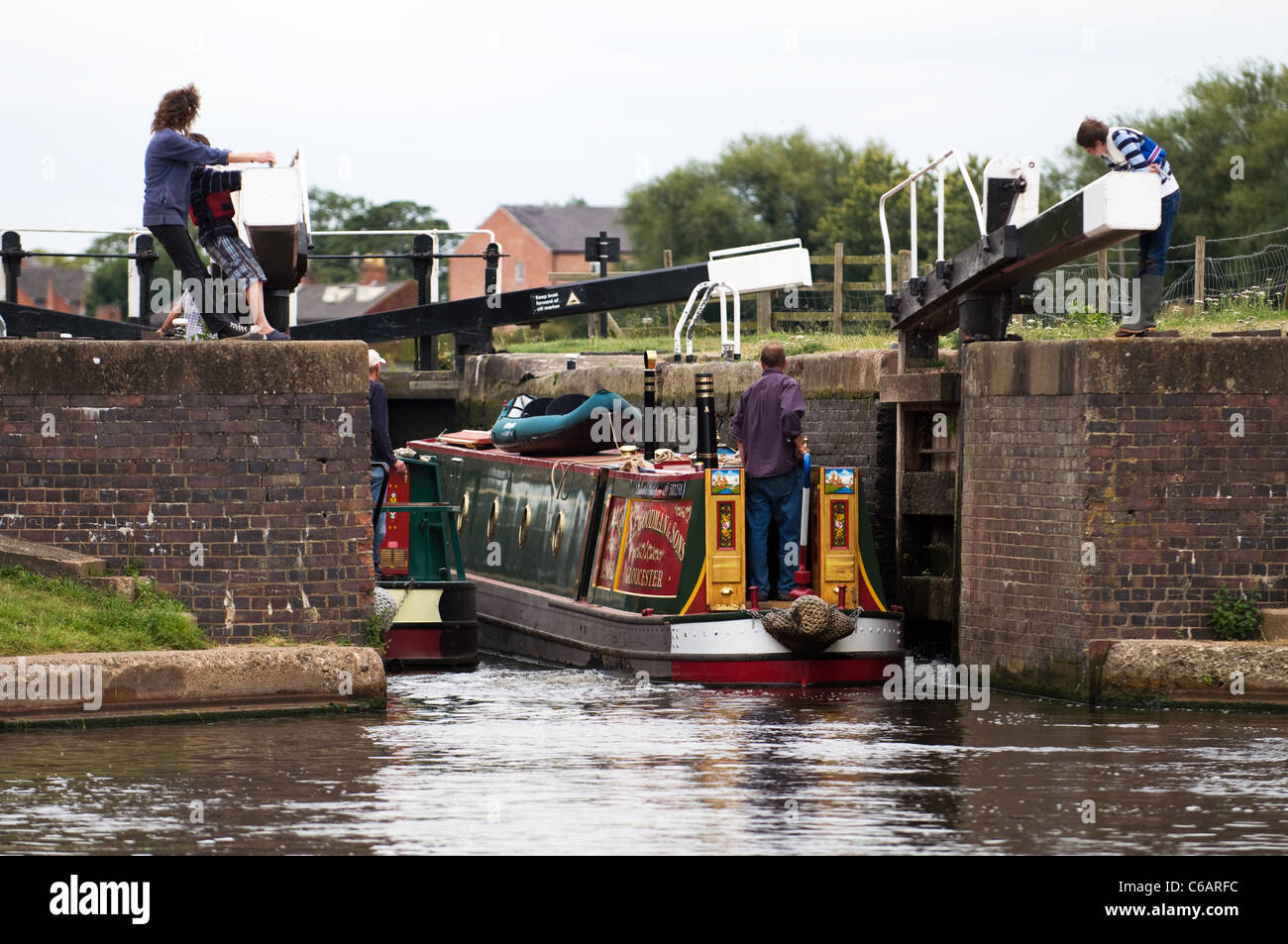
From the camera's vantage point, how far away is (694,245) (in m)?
61.4

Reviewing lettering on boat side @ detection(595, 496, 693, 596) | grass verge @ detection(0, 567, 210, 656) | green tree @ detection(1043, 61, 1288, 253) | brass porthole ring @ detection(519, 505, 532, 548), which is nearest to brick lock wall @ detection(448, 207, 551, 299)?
green tree @ detection(1043, 61, 1288, 253)

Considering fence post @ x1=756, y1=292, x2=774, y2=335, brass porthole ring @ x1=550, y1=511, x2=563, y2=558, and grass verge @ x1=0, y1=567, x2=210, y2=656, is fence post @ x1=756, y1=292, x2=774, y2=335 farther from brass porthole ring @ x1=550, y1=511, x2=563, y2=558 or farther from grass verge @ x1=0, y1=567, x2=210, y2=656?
grass verge @ x1=0, y1=567, x2=210, y2=656

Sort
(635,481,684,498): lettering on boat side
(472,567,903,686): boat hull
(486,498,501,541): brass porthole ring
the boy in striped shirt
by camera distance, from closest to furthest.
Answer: the boy in striped shirt → (472,567,903,686): boat hull → (635,481,684,498): lettering on boat side → (486,498,501,541): brass porthole ring

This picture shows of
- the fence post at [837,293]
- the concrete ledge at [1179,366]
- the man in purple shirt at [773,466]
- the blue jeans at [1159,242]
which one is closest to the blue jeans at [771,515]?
the man in purple shirt at [773,466]

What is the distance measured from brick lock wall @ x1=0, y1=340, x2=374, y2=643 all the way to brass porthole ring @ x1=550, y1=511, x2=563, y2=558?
3.96m

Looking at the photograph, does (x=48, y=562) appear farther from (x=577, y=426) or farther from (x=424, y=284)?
(x=424, y=284)

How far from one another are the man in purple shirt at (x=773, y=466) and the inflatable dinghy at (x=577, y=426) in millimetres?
2302

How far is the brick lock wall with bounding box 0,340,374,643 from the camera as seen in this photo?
11234 millimetres

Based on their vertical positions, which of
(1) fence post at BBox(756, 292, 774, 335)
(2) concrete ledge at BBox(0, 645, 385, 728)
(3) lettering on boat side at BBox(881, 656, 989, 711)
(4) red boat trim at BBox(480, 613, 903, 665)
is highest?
(1) fence post at BBox(756, 292, 774, 335)

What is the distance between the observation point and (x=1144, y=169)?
38.8 feet
